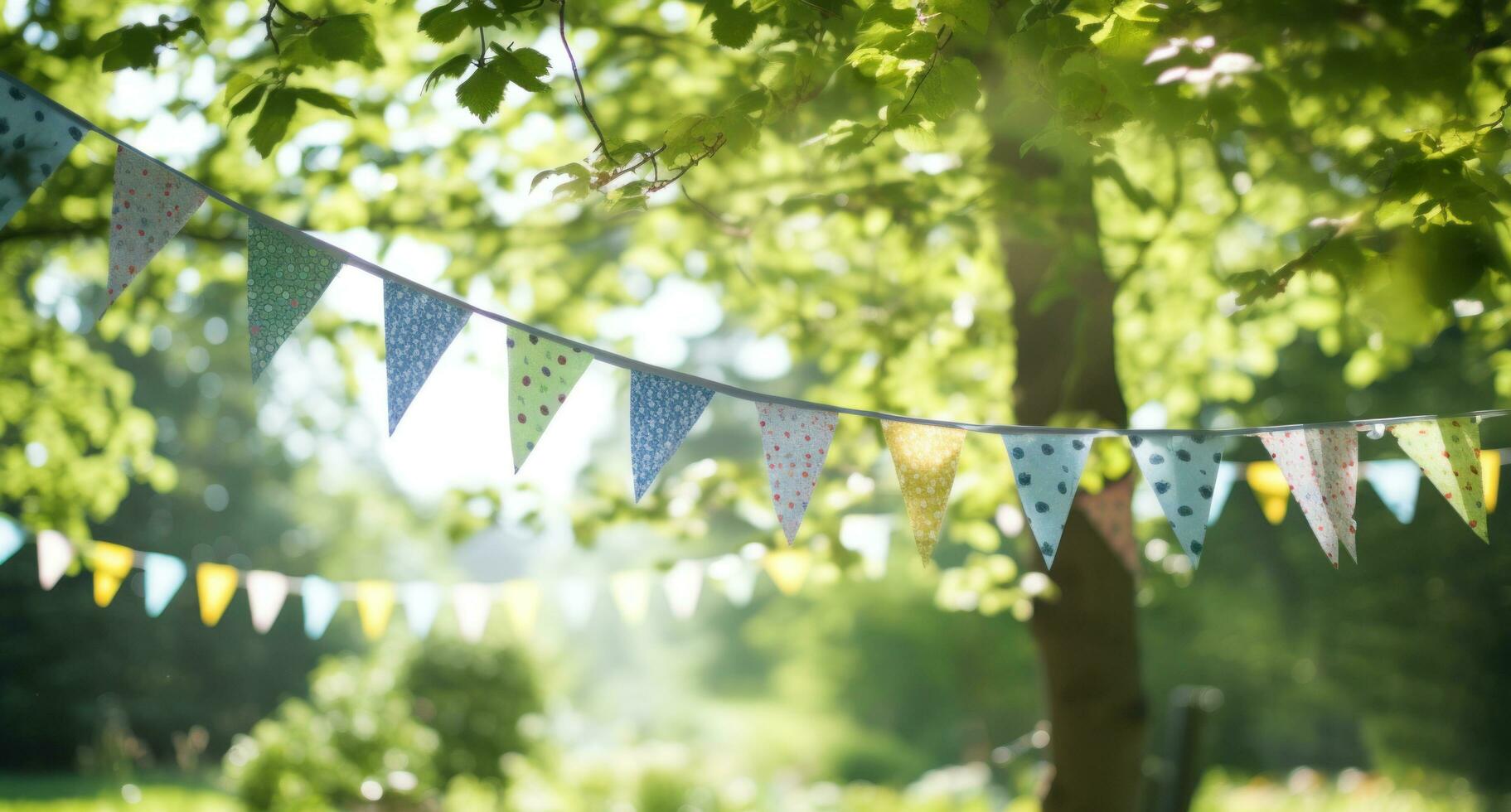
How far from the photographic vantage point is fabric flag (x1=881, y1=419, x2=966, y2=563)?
278cm

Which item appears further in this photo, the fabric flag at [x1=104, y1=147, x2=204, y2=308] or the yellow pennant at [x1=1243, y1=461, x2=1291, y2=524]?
the yellow pennant at [x1=1243, y1=461, x2=1291, y2=524]

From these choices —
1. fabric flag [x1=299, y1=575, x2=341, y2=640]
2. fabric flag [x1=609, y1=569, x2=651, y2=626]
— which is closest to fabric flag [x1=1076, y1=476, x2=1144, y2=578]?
fabric flag [x1=609, y1=569, x2=651, y2=626]

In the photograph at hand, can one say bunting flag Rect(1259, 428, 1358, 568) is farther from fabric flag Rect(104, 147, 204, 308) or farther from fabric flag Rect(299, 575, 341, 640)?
fabric flag Rect(299, 575, 341, 640)

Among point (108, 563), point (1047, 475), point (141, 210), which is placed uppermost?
point (141, 210)

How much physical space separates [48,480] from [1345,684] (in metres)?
12.7

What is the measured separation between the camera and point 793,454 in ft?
8.88

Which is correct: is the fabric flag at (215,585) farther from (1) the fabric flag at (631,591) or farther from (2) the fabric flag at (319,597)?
(1) the fabric flag at (631,591)

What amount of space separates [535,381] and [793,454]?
69 cm

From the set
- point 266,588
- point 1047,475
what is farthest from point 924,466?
point 266,588

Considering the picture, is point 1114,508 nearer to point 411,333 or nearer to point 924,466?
point 924,466

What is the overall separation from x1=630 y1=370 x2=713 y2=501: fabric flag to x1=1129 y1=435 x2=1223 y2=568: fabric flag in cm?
119

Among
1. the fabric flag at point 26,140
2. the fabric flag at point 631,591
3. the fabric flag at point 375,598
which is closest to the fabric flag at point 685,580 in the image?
the fabric flag at point 631,591

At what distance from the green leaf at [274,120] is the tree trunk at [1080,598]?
253cm

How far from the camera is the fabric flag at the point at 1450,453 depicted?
2963 mm
